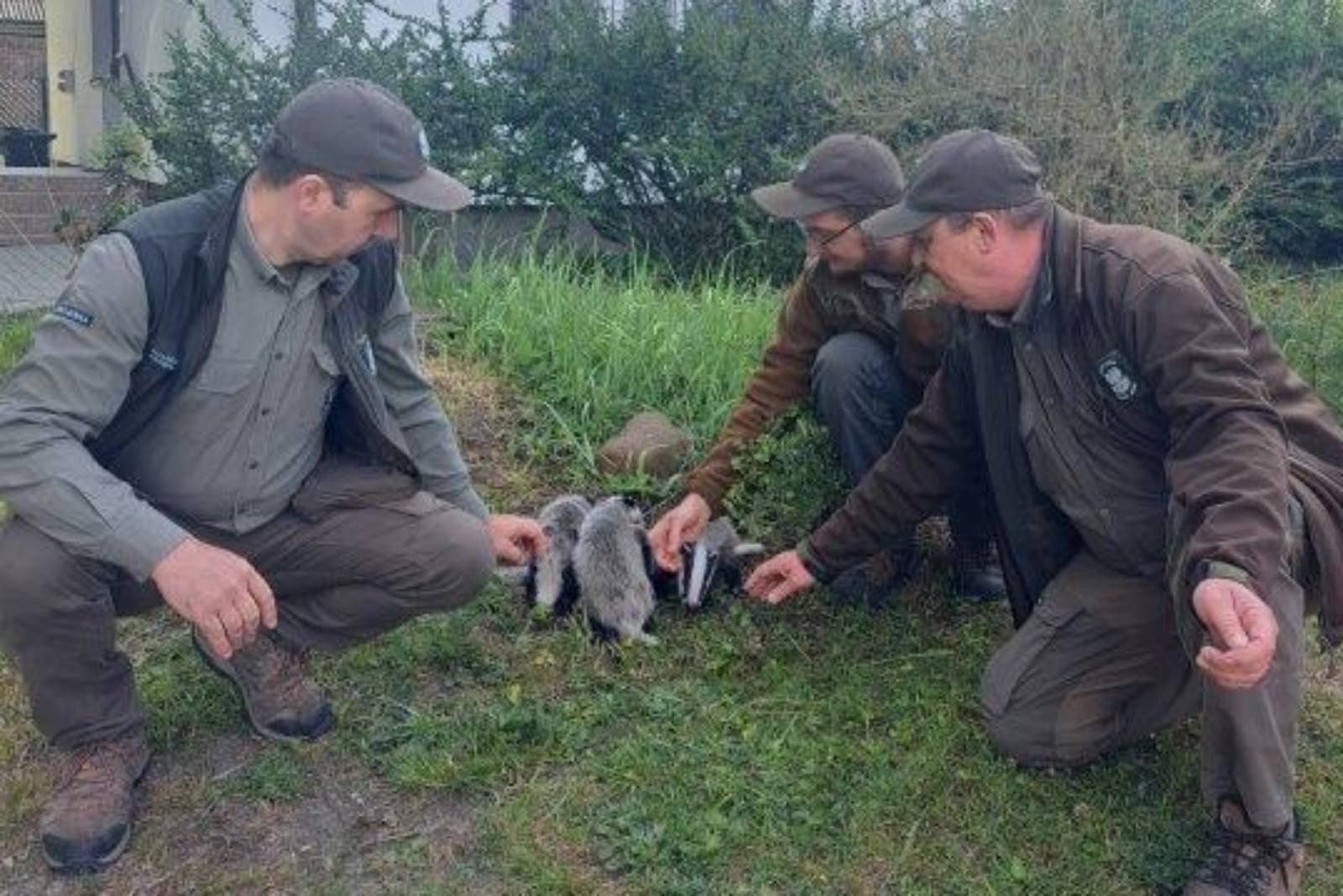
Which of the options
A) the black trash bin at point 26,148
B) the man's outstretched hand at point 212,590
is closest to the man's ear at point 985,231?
the man's outstretched hand at point 212,590

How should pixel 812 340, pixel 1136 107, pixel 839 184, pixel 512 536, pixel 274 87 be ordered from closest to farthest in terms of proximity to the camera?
Result: pixel 512 536 < pixel 839 184 < pixel 812 340 < pixel 1136 107 < pixel 274 87

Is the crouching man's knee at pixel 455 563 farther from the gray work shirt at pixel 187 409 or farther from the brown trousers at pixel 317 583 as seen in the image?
the gray work shirt at pixel 187 409

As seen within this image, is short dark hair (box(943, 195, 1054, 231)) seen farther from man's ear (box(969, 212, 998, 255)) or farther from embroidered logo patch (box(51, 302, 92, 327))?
embroidered logo patch (box(51, 302, 92, 327))

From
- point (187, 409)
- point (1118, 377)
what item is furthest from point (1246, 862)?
point (187, 409)

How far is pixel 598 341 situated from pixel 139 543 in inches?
128

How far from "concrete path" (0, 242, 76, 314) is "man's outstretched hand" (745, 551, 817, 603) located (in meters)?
4.81

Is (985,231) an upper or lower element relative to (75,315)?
upper

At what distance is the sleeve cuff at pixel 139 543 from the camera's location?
3.30 m

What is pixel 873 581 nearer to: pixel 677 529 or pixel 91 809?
pixel 677 529

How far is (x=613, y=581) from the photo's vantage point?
468cm

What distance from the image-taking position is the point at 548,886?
3564 mm

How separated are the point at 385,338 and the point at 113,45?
33.4 ft

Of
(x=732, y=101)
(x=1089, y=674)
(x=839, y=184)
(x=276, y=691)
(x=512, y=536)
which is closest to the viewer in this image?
(x=1089, y=674)

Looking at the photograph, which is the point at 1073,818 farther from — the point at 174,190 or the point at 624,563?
the point at 174,190
